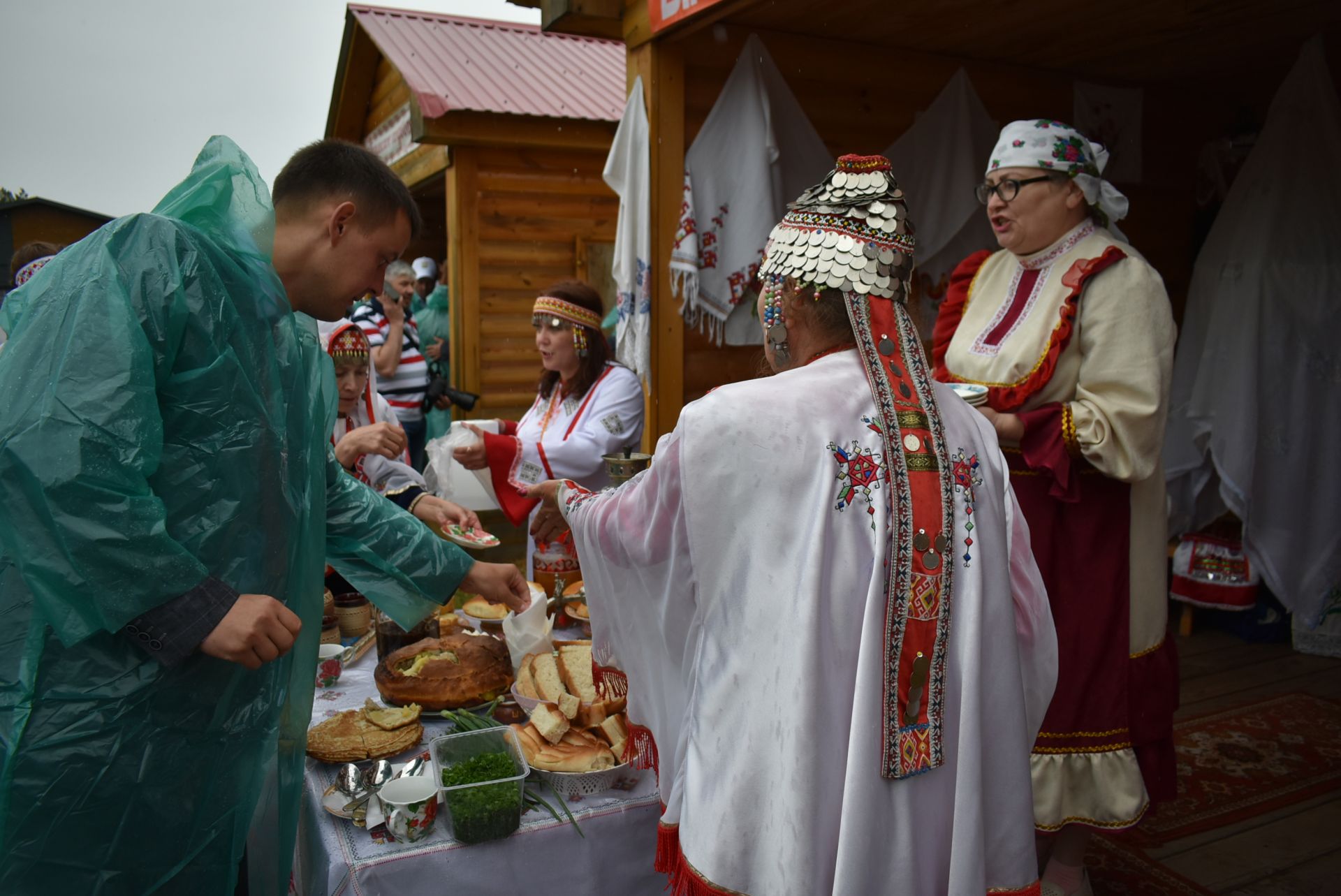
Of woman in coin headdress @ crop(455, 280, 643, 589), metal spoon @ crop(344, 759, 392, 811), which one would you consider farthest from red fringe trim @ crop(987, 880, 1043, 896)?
woman in coin headdress @ crop(455, 280, 643, 589)

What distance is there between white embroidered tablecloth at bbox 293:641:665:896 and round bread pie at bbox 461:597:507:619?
0.81 metres

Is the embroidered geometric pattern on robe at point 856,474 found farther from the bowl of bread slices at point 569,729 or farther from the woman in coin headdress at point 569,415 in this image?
the woman in coin headdress at point 569,415

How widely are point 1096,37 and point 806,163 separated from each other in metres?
1.51

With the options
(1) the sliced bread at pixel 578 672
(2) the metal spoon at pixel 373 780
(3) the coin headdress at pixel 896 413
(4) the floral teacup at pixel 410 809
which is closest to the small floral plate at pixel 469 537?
(1) the sliced bread at pixel 578 672

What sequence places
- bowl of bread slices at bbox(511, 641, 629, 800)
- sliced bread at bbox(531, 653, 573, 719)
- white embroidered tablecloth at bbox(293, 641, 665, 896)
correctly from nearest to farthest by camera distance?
white embroidered tablecloth at bbox(293, 641, 665, 896) → bowl of bread slices at bbox(511, 641, 629, 800) → sliced bread at bbox(531, 653, 573, 719)

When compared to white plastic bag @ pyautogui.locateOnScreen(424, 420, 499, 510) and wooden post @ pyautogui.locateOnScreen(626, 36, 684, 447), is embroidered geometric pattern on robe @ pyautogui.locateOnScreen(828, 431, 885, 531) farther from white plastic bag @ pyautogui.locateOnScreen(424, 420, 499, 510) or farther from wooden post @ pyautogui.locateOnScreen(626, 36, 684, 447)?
wooden post @ pyautogui.locateOnScreen(626, 36, 684, 447)

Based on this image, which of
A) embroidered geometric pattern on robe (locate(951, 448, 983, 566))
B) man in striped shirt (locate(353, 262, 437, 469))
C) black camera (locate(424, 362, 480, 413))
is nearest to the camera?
embroidered geometric pattern on robe (locate(951, 448, 983, 566))

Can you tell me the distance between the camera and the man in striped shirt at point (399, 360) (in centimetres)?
621

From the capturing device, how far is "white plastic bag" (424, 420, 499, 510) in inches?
155

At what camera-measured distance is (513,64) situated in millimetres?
8578

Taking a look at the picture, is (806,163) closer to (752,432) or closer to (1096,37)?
(1096,37)

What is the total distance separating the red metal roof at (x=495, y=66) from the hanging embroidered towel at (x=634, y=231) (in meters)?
3.43

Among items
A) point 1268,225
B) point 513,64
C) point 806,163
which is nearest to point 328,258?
point 806,163

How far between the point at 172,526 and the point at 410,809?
27.5 inches
